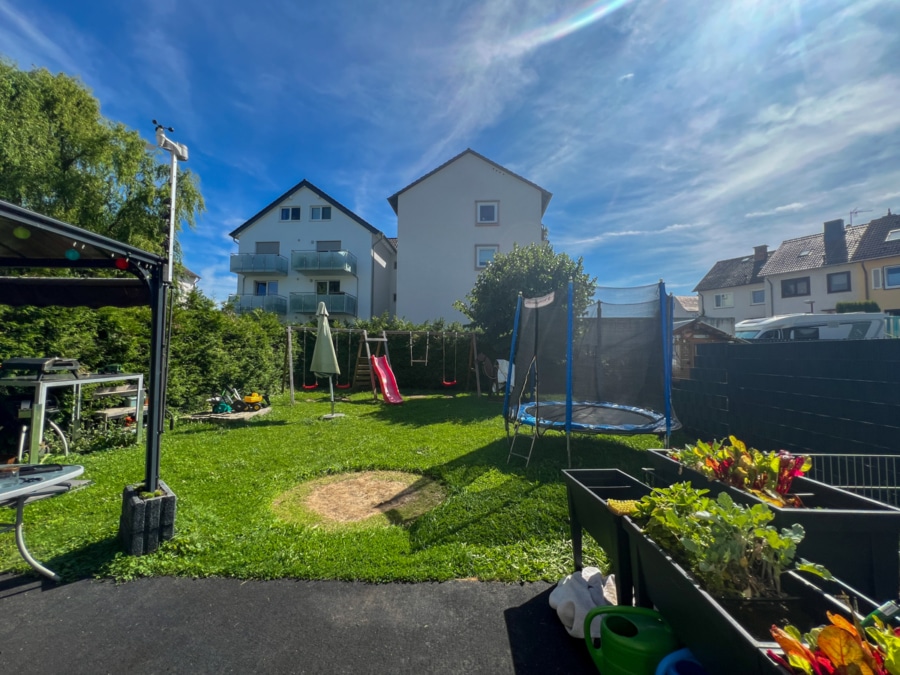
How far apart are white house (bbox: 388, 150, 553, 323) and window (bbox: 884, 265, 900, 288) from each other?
57.0 feet

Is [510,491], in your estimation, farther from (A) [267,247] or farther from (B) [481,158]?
(A) [267,247]

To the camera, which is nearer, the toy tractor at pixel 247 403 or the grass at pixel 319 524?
the grass at pixel 319 524

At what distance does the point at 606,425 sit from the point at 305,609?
13.2 feet

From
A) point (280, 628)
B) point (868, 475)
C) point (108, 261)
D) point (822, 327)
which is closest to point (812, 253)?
point (822, 327)

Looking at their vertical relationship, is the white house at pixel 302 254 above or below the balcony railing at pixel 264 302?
above

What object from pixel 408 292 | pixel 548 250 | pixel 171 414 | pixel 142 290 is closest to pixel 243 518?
pixel 142 290

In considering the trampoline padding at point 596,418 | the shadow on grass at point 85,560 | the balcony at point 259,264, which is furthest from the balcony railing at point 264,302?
the shadow on grass at point 85,560

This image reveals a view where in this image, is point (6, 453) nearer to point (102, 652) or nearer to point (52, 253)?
point (52, 253)

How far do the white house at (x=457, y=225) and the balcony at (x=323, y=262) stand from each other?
12.2 ft

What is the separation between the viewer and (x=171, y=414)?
6887 millimetres

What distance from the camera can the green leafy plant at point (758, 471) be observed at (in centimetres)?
202

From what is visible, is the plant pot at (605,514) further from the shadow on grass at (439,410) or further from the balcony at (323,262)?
the balcony at (323,262)

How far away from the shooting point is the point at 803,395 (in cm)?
412

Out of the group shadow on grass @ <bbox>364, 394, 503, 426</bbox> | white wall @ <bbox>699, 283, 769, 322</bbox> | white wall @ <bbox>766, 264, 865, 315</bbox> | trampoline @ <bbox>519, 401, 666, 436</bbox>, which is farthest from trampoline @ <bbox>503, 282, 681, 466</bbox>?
white wall @ <bbox>699, 283, 769, 322</bbox>
